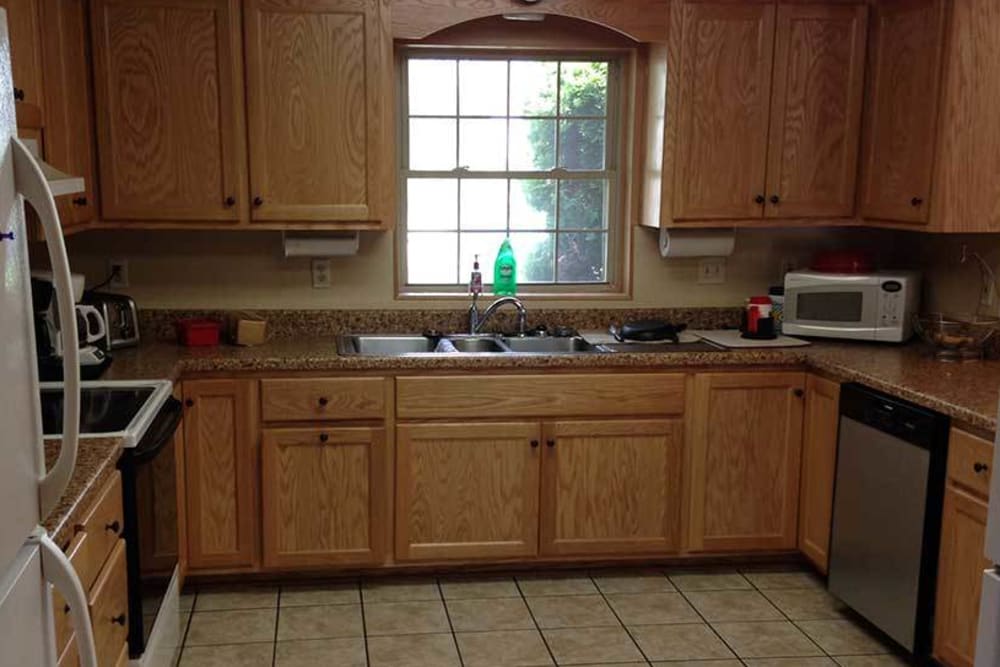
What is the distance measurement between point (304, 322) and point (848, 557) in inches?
83.3

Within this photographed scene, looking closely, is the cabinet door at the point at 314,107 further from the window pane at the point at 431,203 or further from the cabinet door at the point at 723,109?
the cabinet door at the point at 723,109

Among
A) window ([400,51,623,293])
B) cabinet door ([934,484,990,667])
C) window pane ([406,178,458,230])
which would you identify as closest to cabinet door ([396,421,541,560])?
window ([400,51,623,293])

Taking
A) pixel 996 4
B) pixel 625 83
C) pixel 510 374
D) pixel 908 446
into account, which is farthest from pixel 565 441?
pixel 996 4

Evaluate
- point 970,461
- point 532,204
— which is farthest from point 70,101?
point 970,461

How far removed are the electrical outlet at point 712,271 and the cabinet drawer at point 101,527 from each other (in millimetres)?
2448

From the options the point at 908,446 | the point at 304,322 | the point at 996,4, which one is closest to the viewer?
the point at 908,446

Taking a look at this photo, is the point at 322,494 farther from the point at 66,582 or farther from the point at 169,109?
the point at 66,582

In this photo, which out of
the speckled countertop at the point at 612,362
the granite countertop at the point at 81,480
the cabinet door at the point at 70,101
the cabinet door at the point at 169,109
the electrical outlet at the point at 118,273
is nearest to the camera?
the granite countertop at the point at 81,480

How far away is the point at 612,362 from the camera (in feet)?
11.0

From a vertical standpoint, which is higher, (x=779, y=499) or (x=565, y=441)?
(x=565, y=441)

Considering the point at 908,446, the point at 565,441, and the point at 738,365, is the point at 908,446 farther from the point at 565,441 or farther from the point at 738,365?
the point at 565,441

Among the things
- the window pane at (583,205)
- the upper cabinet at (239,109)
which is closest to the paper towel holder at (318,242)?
the upper cabinet at (239,109)

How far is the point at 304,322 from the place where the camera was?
3754mm

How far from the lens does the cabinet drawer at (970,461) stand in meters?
2.55
